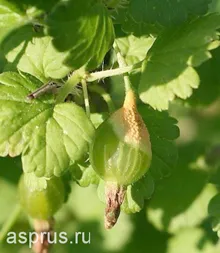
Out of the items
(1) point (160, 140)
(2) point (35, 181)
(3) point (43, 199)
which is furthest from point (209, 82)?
(2) point (35, 181)

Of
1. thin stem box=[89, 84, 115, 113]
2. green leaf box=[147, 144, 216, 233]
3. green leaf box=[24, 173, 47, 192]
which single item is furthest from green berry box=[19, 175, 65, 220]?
green leaf box=[147, 144, 216, 233]

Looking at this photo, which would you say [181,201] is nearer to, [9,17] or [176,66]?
[176,66]

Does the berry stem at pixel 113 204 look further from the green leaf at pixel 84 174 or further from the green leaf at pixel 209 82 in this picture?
the green leaf at pixel 209 82

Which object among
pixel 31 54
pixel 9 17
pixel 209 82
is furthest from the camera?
pixel 209 82

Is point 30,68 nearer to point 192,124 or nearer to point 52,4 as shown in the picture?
point 52,4

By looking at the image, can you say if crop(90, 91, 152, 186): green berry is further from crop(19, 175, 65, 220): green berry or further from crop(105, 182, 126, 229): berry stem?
crop(19, 175, 65, 220): green berry
